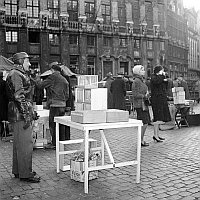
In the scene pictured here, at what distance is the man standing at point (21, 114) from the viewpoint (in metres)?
4.52

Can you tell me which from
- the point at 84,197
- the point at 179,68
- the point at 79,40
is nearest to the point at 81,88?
the point at 84,197

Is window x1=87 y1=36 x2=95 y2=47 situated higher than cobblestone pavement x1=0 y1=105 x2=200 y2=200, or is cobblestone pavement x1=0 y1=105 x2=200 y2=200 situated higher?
window x1=87 y1=36 x2=95 y2=47

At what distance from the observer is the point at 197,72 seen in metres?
54.9

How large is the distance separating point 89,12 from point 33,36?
628 centimetres

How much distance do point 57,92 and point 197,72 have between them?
51.2 metres

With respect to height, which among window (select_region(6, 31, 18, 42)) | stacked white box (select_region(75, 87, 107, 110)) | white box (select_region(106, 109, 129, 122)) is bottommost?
white box (select_region(106, 109, 129, 122))

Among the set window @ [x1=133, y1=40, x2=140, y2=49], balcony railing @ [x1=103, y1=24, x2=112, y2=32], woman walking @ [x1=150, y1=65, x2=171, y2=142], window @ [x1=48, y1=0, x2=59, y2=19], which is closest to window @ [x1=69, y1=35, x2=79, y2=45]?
window @ [x1=48, y1=0, x2=59, y2=19]

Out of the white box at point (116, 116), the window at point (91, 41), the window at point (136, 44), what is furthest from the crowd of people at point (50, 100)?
the window at point (136, 44)

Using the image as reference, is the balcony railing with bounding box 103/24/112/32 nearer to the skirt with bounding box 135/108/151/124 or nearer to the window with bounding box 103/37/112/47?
the window with bounding box 103/37/112/47

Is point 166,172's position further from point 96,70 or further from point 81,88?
point 96,70

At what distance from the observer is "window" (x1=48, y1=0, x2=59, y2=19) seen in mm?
29394

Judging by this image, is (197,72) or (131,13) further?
(197,72)

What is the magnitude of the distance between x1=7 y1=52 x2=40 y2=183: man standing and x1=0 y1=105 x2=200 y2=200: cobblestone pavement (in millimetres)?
224

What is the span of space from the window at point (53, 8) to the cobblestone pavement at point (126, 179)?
23907 mm
